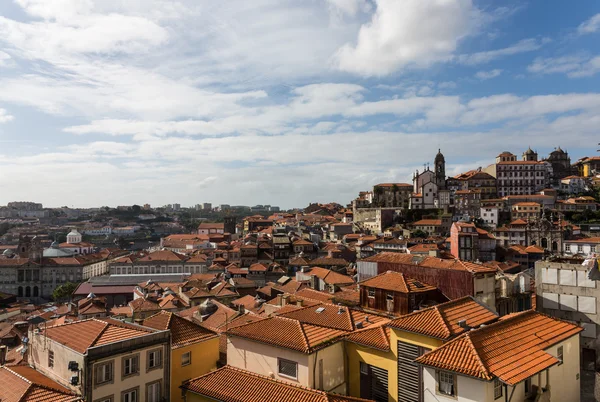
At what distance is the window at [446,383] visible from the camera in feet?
35.4

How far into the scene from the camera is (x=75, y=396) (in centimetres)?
1226

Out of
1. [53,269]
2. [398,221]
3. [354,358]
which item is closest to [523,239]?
[398,221]

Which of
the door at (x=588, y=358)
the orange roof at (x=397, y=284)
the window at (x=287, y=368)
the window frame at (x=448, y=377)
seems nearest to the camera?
the window frame at (x=448, y=377)

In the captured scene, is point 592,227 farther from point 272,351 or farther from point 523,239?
point 272,351

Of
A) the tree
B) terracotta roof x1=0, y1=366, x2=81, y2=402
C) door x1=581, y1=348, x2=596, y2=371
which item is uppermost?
terracotta roof x1=0, y1=366, x2=81, y2=402

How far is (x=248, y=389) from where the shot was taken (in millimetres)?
12703

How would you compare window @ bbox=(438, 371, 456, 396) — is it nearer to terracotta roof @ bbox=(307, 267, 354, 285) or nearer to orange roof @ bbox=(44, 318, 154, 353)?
orange roof @ bbox=(44, 318, 154, 353)

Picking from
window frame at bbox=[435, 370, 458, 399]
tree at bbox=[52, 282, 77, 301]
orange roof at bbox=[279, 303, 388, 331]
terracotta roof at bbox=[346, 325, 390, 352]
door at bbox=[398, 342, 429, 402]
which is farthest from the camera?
tree at bbox=[52, 282, 77, 301]

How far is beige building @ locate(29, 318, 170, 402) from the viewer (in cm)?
1259

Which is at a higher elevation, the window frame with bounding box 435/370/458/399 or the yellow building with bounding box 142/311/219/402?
the window frame with bounding box 435/370/458/399

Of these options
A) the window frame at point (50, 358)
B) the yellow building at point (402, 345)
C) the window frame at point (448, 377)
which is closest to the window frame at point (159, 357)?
the window frame at point (50, 358)

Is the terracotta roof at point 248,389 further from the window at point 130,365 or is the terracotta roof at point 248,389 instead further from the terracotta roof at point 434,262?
the terracotta roof at point 434,262

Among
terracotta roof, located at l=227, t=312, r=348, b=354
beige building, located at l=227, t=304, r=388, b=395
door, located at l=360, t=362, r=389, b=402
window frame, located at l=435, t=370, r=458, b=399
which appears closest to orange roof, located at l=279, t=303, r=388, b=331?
beige building, located at l=227, t=304, r=388, b=395

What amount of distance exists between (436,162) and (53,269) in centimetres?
8652
